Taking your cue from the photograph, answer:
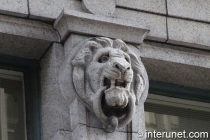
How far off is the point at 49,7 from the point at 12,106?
1.35 metres

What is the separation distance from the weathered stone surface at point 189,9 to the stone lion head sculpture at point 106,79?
1.31 meters

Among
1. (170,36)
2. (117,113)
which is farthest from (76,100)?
(170,36)

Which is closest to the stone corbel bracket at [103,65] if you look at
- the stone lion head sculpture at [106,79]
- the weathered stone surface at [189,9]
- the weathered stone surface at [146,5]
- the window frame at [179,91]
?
the stone lion head sculpture at [106,79]

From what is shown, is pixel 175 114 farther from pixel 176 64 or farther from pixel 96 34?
pixel 96 34

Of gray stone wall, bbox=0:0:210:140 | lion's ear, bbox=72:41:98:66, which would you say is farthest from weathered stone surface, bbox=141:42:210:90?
lion's ear, bbox=72:41:98:66

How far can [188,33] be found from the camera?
20.4m

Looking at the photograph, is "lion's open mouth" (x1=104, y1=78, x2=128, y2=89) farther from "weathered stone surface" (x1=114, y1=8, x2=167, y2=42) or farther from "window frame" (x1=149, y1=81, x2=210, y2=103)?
"window frame" (x1=149, y1=81, x2=210, y2=103)

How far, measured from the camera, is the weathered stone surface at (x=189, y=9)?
20462mm

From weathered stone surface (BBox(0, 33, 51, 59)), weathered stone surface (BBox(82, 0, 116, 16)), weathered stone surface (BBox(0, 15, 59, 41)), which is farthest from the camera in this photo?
weathered stone surface (BBox(82, 0, 116, 16))

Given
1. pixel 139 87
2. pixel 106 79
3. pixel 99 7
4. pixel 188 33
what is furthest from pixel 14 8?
pixel 188 33

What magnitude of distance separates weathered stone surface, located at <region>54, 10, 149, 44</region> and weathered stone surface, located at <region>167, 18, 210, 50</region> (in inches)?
30.0

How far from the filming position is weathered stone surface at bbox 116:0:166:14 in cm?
2008

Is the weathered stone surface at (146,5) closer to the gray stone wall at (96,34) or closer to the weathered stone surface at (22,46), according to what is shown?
the gray stone wall at (96,34)

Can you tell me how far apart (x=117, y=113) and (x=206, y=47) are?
6.94ft
